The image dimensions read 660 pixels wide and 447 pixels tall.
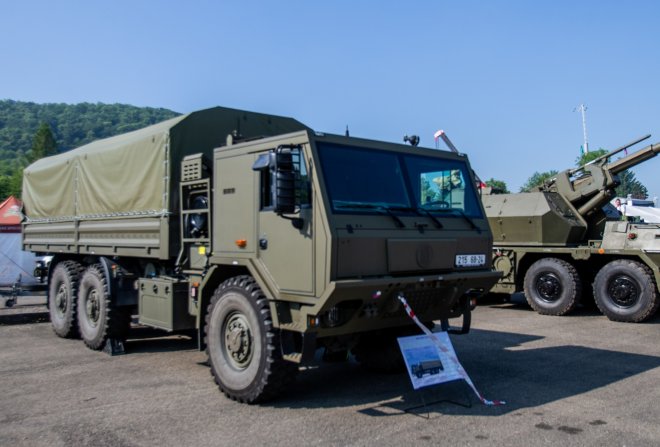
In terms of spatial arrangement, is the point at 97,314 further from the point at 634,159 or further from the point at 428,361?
the point at 634,159

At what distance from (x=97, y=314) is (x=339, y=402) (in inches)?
179

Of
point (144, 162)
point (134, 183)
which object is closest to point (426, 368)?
point (144, 162)

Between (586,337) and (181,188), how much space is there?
6.86 m

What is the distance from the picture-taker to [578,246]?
513 inches

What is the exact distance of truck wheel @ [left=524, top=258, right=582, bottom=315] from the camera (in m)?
12.5

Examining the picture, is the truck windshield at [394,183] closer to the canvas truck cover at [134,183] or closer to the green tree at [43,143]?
the canvas truck cover at [134,183]

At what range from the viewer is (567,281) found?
12.5m

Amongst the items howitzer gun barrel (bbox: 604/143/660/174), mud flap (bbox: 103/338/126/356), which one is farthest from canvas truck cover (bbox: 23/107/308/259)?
howitzer gun barrel (bbox: 604/143/660/174)

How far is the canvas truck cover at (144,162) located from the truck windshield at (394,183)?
7.20 feet

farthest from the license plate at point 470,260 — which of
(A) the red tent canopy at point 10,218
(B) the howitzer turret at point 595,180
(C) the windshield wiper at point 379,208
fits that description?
(A) the red tent canopy at point 10,218

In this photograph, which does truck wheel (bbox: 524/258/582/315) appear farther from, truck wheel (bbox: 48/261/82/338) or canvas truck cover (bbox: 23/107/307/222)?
truck wheel (bbox: 48/261/82/338)

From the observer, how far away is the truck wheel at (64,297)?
9.41m

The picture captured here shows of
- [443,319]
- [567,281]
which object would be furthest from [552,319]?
[443,319]

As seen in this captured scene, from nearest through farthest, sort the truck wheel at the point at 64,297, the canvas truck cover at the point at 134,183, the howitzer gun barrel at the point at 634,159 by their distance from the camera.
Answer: the canvas truck cover at the point at 134,183
the truck wheel at the point at 64,297
the howitzer gun barrel at the point at 634,159
